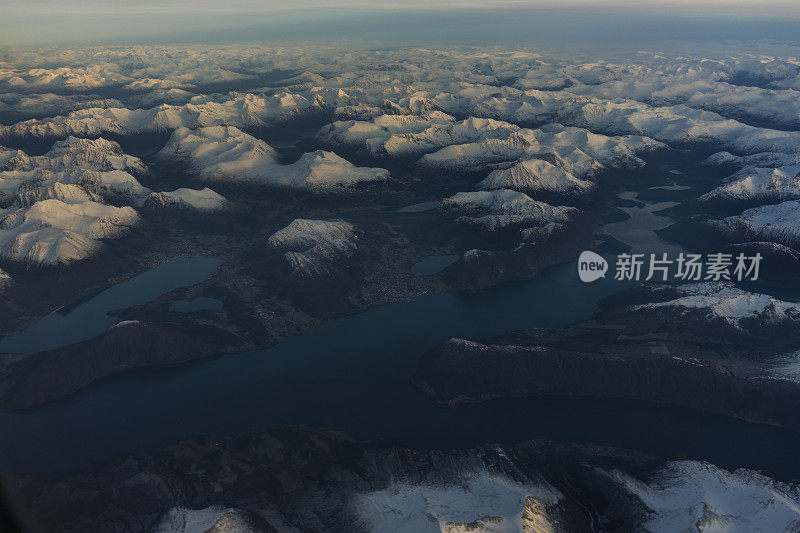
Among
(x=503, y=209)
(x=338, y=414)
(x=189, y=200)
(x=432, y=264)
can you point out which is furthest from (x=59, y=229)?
(x=503, y=209)

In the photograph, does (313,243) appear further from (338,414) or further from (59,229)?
(59,229)

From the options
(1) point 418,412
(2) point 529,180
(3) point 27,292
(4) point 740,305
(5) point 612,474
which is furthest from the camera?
(2) point 529,180

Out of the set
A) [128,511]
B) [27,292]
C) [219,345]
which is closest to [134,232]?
[27,292]

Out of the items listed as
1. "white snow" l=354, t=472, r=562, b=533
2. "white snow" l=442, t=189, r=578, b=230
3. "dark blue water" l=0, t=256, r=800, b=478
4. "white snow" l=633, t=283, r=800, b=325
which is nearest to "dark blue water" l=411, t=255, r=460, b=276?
"white snow" l=442, t=189, r=578, b=230

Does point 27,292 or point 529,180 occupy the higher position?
point 529,180

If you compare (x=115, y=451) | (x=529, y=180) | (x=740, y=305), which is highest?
(x=529, y=180)

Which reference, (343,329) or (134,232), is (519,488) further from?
(134,232)
